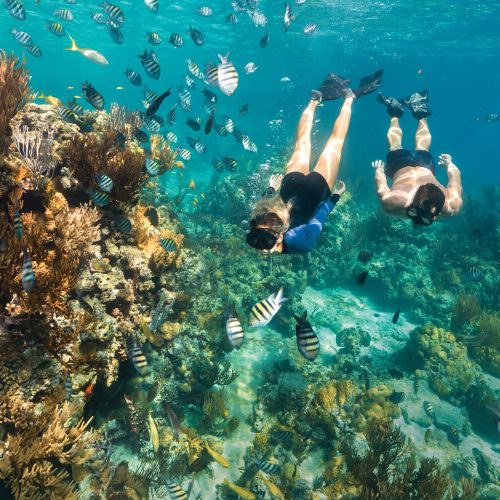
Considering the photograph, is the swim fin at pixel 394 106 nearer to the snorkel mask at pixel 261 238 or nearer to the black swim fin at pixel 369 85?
the black swim fin at pixel 369 85

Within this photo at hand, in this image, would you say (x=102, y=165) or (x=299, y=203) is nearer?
(x=299, y=203)

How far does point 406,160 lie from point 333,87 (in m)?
2.52

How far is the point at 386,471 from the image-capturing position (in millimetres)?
5734

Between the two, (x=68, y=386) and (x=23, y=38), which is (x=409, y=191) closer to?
(x=68, y=386)

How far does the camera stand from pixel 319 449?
6547 mm

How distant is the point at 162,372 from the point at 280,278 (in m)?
5.36

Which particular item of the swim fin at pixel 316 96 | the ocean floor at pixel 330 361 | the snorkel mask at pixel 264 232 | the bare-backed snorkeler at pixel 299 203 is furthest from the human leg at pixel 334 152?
the ocean floor at pixel 330 361

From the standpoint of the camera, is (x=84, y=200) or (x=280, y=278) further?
(x=280, y=278)

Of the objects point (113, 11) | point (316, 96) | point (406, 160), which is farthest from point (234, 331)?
point (113, 11)

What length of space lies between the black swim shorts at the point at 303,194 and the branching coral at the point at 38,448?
3282 mm

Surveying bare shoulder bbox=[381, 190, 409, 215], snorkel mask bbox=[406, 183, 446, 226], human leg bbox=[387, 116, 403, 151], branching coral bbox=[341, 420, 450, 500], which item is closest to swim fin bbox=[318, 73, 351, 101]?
human leg bbox=[387, 116, 403, 151]

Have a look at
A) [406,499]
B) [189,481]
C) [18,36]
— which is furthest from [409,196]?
A: [18,36]

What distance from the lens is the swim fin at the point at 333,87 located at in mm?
7301

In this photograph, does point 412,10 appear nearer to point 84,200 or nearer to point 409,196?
point 409,196
